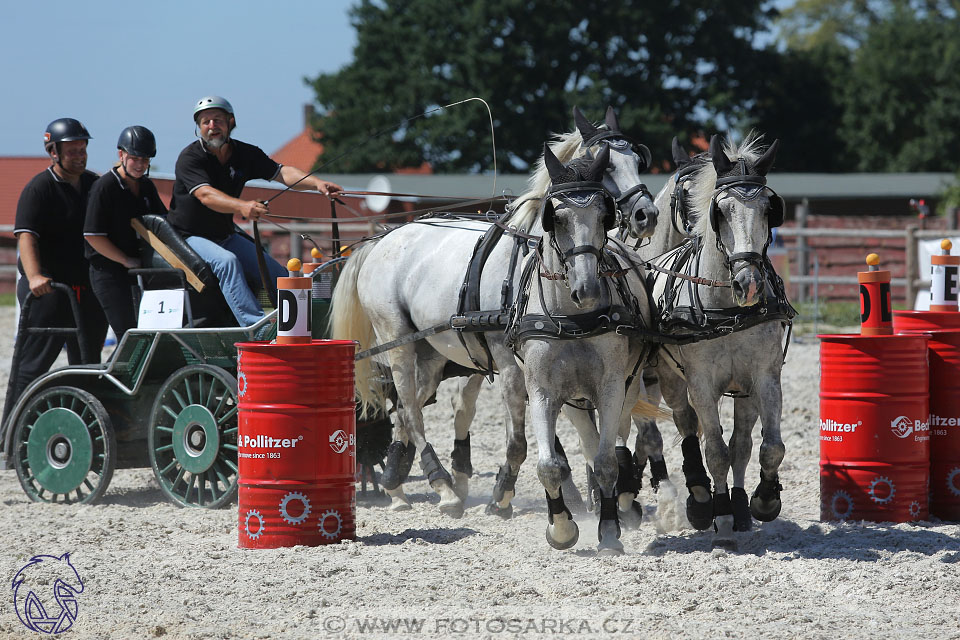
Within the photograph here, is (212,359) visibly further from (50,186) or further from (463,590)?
(463,590)

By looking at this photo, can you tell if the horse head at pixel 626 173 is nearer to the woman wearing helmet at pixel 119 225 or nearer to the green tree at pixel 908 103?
the woman wearing helmet at pixel 119 225

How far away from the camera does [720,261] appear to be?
5438mm

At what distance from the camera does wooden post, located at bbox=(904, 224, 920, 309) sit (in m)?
16.0

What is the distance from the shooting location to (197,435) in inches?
266

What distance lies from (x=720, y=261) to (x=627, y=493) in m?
1.50

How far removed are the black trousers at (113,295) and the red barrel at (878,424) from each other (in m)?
4.45

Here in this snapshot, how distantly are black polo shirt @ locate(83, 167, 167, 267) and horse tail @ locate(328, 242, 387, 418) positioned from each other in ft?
4.56

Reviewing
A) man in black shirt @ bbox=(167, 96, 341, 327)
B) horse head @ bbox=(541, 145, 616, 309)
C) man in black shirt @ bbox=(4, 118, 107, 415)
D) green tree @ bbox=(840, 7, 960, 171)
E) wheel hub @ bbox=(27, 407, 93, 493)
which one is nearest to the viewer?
horse head @ bbox=(541, 145, 616, 309)

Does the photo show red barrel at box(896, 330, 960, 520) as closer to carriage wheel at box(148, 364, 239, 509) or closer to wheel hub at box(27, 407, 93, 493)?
carriage wheel at box(148, 364, 239, 509)

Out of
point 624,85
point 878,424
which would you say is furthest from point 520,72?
point 878,424

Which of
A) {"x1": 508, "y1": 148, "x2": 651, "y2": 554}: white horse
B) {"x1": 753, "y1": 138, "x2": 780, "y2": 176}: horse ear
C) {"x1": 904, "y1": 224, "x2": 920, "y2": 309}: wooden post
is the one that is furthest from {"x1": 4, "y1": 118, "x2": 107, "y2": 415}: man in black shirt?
{"x1": 904, "y1": 224, "x2": 920, "y2": 309}: wooden post

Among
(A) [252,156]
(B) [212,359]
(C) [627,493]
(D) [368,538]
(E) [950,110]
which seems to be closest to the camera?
(D) [368,538]

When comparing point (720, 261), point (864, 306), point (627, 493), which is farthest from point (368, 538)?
point (864, 306)

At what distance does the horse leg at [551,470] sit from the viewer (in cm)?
535
